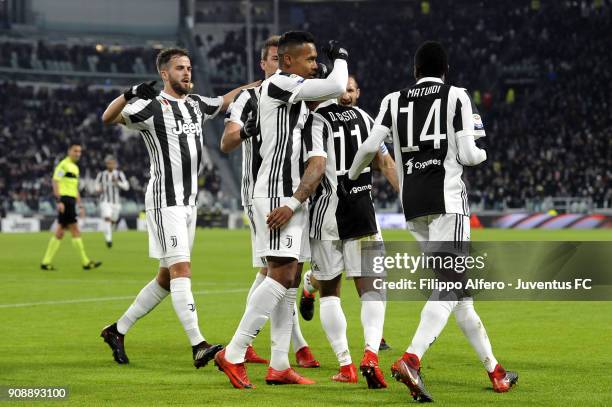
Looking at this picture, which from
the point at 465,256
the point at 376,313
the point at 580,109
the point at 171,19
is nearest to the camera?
the point at 465,256

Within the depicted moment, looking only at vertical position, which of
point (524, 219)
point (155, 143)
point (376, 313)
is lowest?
point (524, 219)

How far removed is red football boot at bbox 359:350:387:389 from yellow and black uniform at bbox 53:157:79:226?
14.4 metres

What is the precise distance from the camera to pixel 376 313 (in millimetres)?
7695

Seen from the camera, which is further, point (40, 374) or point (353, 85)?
point (353, 85)

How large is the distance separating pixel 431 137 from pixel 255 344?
12.2 feet

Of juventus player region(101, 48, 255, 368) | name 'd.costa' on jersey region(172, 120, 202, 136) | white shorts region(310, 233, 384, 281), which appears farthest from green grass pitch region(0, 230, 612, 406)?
name 'd.costa' on jersey region(172, 120, 202, 136)

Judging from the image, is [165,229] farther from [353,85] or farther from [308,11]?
[308,11]

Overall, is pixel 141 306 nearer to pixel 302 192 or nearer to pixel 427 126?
pixel 302 192

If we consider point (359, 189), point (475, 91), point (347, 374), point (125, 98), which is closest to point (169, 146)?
point (125, 98)

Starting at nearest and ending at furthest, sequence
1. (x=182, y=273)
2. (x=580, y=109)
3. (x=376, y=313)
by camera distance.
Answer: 1. (x=376, y=313)
2. (x=182, y=273)
3. (x=580, y=109)

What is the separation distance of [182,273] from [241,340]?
1478 millimetres

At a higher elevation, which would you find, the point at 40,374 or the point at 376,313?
the point at 376,313

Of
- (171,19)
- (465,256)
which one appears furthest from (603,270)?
(171,19)

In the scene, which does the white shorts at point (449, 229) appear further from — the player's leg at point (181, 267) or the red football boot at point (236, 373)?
the player's leg at point (181, 267)
